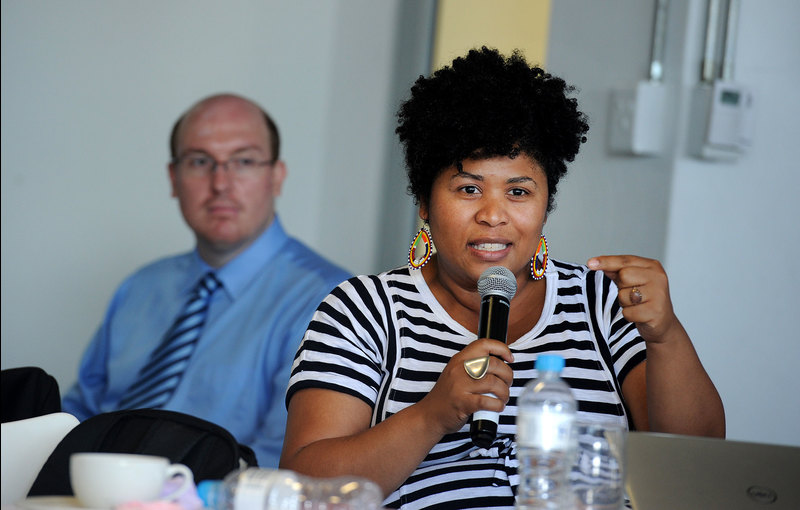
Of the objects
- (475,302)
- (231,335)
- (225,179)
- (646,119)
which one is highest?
(646,119)

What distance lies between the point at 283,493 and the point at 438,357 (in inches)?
30.2

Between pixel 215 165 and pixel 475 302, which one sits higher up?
pixel 215 165

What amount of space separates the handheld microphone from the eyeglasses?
78.6 inches

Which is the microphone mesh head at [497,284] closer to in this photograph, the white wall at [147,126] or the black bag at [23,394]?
the black bag at [23,394]

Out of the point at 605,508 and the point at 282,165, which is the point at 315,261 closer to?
the point at 282,165

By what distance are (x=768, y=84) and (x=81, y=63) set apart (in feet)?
9.44

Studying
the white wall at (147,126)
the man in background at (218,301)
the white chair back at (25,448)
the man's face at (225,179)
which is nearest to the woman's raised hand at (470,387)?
the white chair back at (25,448)

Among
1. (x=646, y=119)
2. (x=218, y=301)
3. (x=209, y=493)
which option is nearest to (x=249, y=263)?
(x=218, y=301)

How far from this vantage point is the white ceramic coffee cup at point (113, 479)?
97 cm

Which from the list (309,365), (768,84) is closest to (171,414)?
(309,365)

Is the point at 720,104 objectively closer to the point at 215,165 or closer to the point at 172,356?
the point at 215,165

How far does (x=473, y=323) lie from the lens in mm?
1776

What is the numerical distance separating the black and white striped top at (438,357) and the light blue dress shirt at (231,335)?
1.12 meters

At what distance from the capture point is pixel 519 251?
168 cm
